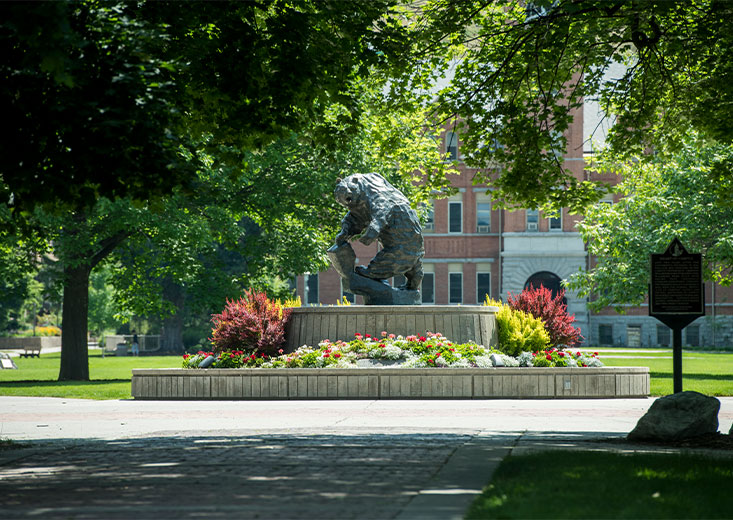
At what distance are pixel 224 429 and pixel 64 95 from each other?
19.3 feet

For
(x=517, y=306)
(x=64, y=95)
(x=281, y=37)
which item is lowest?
(x=517, y=306)

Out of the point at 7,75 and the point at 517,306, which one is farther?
the point at 517,306

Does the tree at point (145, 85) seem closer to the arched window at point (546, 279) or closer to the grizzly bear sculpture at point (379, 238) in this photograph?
the grizzly bear sculpture at point (379, 238)

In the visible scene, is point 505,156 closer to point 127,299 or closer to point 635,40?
point 635,40

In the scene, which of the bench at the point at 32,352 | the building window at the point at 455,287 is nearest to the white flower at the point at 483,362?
the bench at the point at 32,352

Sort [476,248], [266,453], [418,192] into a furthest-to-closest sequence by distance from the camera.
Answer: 1. [476,248]
2. [418,192]
3. [266,453]

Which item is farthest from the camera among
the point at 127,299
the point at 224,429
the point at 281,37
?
the point at 127,299

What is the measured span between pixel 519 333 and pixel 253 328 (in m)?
5.40

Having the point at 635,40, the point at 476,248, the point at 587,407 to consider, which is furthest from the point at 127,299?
the point at 476,248

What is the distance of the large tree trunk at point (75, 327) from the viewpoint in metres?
28.8

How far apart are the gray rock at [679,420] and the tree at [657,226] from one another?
1973 cm

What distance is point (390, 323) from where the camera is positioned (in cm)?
2005

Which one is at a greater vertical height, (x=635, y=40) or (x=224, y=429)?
(x=635, y=40)

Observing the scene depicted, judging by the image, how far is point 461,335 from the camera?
20.1 meters
